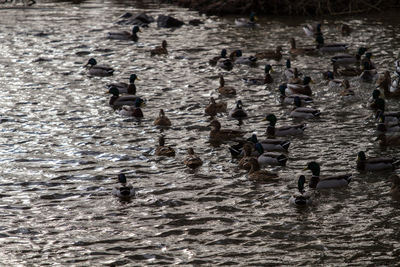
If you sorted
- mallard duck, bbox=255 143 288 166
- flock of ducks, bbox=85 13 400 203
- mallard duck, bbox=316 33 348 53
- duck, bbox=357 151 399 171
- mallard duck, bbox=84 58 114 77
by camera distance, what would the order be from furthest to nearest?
mallard duck, bbox=316 33 348 53 → mallard duck, bbox=84 58 114 77 → mallard duck, bbox=255 143 288 166 → duck, bbox=357 151 399 171 → flock of ducks, bbox=85 13 400 203

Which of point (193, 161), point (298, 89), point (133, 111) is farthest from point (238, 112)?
point (193, 161)

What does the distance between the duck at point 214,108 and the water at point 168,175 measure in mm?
329

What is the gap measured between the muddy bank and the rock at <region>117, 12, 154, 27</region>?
10.5 feet

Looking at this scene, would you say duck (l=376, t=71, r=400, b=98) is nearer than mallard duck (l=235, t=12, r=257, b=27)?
Yes

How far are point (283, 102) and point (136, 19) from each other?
13421mm

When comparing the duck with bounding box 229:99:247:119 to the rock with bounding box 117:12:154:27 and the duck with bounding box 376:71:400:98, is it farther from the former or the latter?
the rock with bounding box 117:12:154:27

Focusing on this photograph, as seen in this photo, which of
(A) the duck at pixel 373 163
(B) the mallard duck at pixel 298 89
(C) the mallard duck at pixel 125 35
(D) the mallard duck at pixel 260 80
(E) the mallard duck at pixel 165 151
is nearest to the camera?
(A) the duck at pixel 373 163

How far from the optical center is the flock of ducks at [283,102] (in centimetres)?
1594

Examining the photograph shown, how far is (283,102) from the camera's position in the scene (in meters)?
21.9

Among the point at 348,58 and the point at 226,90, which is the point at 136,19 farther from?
the point at 226,90

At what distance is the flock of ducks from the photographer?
15939mm

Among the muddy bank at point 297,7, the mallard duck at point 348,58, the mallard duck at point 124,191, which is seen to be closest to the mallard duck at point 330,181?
the mallard duck at point 124,191

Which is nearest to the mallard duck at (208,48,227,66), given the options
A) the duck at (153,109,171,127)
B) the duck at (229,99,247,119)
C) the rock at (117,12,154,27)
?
the duck at (229,99,247,119)

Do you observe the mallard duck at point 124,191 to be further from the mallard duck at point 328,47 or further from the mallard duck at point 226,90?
the mallard duck at point 328,47
